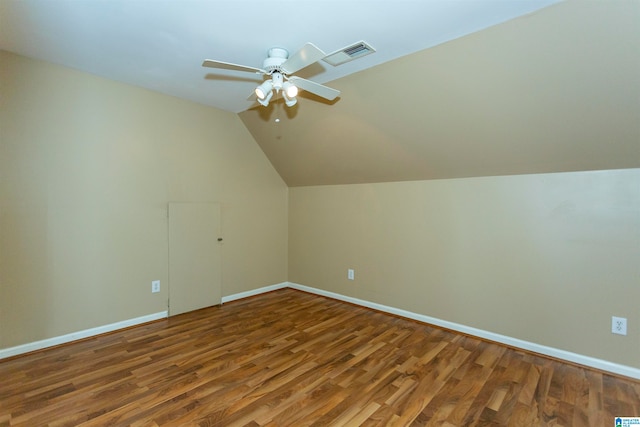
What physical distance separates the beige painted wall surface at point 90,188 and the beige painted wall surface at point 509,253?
1898 mm

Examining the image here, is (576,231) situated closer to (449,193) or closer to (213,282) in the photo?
(449,193)

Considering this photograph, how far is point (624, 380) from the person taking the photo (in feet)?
7.61

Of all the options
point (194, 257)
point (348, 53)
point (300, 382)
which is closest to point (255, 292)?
point (194, 257)

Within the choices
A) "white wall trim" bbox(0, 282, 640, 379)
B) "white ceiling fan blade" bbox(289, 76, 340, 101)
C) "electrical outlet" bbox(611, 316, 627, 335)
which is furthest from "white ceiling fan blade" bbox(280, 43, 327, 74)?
"electrical outlet" bbox(611, 316, 627, 335)

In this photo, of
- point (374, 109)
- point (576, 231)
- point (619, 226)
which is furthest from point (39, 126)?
point (619, 226)

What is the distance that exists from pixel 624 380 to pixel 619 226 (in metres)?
1.12

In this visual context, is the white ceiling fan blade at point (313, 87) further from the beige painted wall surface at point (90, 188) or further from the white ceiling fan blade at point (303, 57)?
the beige painted wall surface at point (90, 188)

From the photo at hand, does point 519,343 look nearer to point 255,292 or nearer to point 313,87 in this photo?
point 313,87

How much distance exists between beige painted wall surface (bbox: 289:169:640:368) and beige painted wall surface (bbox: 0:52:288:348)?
190 centimetres

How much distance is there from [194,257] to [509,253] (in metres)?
3.30

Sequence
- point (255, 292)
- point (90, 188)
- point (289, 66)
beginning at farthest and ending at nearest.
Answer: point (255, 292) → point (90, 188) → point (289, 66)

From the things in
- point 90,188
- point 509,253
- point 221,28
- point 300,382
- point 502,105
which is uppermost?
point 221,28

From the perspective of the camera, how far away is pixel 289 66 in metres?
2.12

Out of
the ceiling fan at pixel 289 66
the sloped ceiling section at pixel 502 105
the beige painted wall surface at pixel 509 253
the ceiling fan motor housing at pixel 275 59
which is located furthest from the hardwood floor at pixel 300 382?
the ceiling fan motor housing at pixel 275 59
